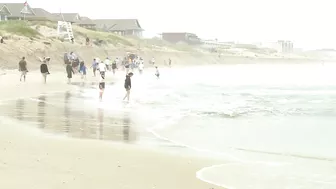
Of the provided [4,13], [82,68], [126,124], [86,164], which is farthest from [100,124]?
[4,13]

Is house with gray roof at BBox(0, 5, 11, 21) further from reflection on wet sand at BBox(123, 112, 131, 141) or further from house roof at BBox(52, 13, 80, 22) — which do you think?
reflection on wet sand at BBox(123, 112, 131, 141)

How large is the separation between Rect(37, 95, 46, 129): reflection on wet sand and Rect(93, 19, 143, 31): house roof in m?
86.5

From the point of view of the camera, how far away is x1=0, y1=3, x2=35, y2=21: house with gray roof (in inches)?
2749

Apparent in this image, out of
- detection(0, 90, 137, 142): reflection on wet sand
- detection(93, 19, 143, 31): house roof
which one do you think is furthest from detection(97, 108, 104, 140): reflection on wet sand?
detection(93, 19, 143, 31): house roof

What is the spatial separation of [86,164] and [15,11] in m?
68.8

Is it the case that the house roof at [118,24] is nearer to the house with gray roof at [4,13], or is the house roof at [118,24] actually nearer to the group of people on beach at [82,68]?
the house with gray roof at [4,13]

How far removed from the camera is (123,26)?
346 feet

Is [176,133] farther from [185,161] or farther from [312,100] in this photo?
[312,100]

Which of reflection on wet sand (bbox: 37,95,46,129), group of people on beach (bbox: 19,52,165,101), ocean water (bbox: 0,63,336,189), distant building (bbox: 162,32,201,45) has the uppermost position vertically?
distant building (bbox: 162,32,201,45)

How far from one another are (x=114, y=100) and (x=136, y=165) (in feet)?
41.2

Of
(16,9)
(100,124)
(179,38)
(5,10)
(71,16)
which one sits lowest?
(100,124)

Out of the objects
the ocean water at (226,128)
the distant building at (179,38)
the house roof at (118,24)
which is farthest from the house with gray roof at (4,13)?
the distant building at (179,38)

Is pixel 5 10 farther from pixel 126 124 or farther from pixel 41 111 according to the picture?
pixel 126 124

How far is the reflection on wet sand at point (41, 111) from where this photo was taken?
39.4 ft
